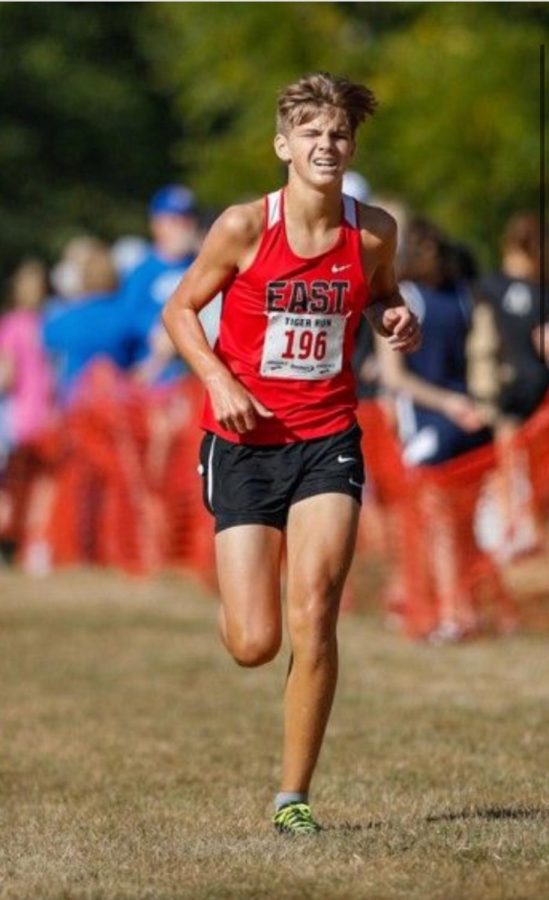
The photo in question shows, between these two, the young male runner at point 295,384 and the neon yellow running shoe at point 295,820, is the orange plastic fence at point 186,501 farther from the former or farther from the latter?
the neon yellow running shoe at point 295,820

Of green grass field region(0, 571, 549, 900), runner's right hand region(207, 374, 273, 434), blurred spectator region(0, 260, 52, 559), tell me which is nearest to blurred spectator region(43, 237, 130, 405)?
blurred spectator region(0, 260, 52, 559)

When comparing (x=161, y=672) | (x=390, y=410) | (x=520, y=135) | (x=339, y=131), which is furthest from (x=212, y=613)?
(x=339, y=131)

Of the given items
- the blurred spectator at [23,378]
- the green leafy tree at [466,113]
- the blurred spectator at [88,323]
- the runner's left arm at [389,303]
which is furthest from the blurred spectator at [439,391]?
the blurred spectator at [23,378]

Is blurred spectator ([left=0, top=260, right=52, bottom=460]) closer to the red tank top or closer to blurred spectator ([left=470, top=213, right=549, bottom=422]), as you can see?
blurred spectator ([left=470, top=213, right=549, bottom=422])

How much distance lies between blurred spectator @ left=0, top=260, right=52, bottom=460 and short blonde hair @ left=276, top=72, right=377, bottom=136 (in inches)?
484

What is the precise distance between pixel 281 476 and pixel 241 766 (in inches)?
81.7

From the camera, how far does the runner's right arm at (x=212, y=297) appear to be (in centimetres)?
755

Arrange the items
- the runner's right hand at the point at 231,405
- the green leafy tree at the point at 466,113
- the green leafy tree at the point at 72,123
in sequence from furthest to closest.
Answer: the green leafy tree at the point at 72,123 < the green leafy tree at the point at 466,113 < the runner's right hand at the point at 231,405

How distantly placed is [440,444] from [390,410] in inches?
33.8

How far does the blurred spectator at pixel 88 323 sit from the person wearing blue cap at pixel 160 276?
0.14 m

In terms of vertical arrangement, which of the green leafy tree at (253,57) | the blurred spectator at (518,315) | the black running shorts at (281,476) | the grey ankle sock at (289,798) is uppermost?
the green leafy tree at (253,57)

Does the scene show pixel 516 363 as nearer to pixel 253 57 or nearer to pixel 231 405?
pixel 231 405

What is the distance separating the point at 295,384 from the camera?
7.84 meters

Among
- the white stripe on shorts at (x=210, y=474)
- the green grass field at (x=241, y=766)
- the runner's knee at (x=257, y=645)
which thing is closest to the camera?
the green grass field at (x=241, y=766)
